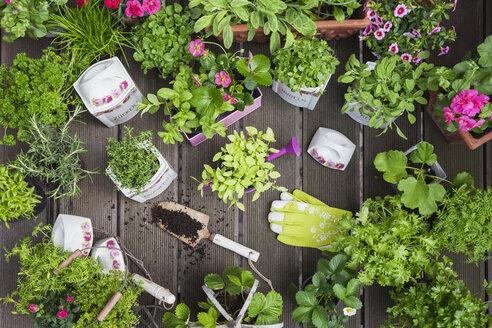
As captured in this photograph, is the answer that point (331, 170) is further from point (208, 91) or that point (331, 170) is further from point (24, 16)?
point (24, 16)

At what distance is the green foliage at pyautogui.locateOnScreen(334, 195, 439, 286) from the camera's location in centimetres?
119

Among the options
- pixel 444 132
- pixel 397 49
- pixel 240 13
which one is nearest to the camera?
pixel 240 13

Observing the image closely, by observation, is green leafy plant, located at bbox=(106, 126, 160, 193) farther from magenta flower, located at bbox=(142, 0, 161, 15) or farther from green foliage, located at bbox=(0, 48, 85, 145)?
magenta flower, located at bbox=(142, 0, 161, 15)

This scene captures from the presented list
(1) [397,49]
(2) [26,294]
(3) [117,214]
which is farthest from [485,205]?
(2) [26,294]

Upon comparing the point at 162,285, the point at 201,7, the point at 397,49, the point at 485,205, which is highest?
the point at 201,7

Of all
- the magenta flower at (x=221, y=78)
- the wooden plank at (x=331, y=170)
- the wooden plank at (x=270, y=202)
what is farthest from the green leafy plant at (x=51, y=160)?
the wooden plank at (x=331, y=170)

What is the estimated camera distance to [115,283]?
1225 mm

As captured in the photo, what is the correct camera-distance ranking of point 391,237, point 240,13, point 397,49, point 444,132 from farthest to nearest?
point 444,132 → point 397,49 → point 391,237 → point 240,13

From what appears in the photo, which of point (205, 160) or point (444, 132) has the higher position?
point (444, 132)

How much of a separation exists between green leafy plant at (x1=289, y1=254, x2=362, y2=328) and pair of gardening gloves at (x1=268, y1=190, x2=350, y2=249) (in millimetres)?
185

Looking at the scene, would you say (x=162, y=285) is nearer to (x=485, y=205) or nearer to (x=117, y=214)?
(x=117, y=214)

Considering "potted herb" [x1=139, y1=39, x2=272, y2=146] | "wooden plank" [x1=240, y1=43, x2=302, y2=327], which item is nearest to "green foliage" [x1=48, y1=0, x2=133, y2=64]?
"potted herb" [x1=139, y1=39, x2=272, y2=146]

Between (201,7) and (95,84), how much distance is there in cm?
47

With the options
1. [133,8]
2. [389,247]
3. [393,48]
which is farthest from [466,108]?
[133,8]
